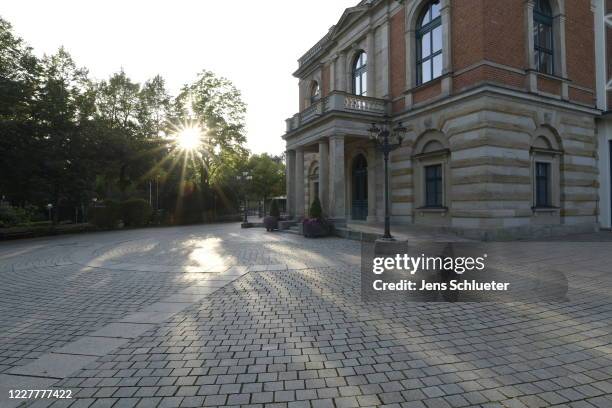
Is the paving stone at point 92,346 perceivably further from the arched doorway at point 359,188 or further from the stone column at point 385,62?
the stone column at point 385,62

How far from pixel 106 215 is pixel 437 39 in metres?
24.0

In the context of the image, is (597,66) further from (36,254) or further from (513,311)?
(36,254)

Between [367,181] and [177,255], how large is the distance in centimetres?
1180

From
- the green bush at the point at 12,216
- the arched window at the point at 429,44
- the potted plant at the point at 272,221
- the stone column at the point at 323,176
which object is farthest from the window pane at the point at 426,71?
the green bush at the point at 12,216

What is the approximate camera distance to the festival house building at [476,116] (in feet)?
39.3

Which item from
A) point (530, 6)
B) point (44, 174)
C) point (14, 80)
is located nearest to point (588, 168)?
point (530, 6)

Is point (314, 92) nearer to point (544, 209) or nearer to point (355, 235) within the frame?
point (355, 235)

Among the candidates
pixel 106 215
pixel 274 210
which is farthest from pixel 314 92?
pixel 106 215

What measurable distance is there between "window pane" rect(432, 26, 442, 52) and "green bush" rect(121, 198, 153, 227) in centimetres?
2328

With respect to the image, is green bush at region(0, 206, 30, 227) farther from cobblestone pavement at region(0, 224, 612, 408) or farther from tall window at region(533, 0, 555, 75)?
tall window at region(533, 0, 555, 75)

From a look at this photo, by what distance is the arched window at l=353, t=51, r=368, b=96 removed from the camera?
1928cm

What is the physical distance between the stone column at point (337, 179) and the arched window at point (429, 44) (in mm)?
5200

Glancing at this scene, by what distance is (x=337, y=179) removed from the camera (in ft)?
49.3

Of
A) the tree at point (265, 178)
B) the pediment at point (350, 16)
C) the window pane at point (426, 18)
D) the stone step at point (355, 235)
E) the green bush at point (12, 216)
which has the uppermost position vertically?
the pediment at point (350, 16)
